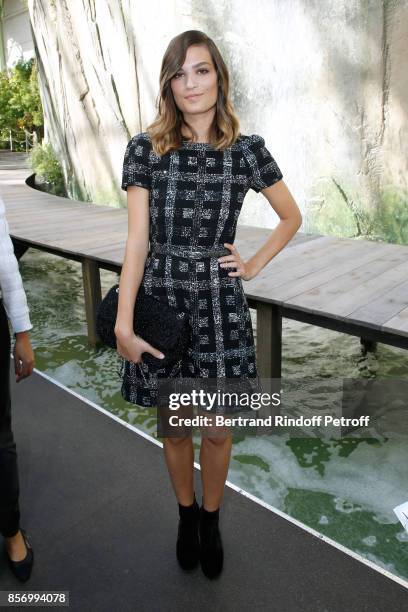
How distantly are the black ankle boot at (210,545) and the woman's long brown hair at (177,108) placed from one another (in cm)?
114

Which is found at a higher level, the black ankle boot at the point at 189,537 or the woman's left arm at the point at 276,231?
the woman's left arm at the point at 276,231

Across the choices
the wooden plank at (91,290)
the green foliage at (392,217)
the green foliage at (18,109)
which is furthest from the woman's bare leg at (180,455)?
the green foliage at (18,109)

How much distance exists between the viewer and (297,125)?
5.88m

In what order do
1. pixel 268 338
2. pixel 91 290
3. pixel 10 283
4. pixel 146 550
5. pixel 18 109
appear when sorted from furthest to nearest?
1. pixel 18 109
2. pixel 91 290
3. pixel 268 338
4. pixel 146 550
5. pixel 10 283

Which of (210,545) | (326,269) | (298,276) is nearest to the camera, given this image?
(210,545)

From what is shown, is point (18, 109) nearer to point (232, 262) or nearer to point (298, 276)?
point (298, 276)

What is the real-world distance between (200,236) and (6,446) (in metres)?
0.84

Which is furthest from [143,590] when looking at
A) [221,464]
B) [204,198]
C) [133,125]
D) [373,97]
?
[133,125]

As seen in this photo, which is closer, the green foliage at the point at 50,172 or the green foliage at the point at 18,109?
the green foliage at the point at 50,172

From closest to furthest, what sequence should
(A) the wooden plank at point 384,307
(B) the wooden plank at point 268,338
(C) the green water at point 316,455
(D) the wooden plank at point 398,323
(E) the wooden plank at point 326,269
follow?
1. (C) the green water at point 316,455
2. (D) the wooden plank at point 398,323
3. (A) the wooden plank at point 384,307
4. (B) the wooden plank at point 268,338
5. (E) the wooden plank at point 326,269

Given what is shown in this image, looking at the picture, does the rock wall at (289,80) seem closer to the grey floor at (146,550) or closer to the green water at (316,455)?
the green water at (316,455)

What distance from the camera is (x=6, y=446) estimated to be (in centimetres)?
167

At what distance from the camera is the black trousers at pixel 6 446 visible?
1.61 meters

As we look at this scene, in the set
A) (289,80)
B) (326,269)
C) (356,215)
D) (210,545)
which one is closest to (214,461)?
(210,545)
